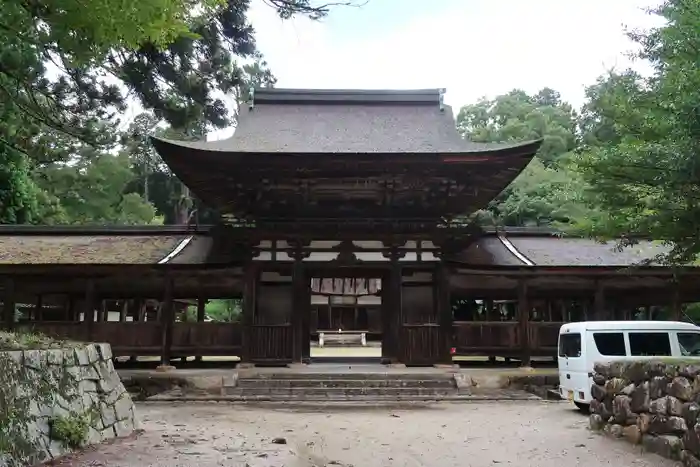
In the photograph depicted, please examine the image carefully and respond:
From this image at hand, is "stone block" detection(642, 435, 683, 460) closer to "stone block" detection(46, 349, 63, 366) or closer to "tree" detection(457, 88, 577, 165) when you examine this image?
"stone block" detection(46, 349, 63, 366)

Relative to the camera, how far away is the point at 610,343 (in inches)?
381

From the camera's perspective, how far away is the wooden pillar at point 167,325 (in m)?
14.6

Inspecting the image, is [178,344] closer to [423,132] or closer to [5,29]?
[423,132]

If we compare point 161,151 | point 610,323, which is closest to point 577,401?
point 610,323

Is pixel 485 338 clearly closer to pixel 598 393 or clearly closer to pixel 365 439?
pixel 598 393

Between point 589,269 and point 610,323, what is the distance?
5210 mm

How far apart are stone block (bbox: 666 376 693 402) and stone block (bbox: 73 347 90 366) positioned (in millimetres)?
6978

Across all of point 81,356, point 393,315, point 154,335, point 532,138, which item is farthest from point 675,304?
point 532,138

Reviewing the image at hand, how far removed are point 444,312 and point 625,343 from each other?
16.7 ft

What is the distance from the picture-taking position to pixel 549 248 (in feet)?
54.5

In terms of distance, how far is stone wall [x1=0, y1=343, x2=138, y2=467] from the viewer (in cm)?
518

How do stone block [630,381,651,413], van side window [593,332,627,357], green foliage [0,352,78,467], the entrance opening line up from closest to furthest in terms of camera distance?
green foliage [0,352,78,467], stone block [630,381,651,413], van side window [593,332,627,357], the entrance opening

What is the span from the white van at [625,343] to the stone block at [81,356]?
7871 mm

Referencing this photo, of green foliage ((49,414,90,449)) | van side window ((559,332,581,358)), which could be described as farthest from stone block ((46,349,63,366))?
van side window ((559,332,581,358))
